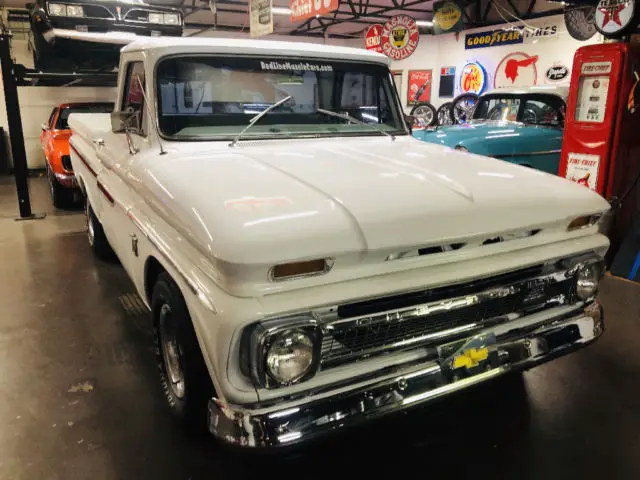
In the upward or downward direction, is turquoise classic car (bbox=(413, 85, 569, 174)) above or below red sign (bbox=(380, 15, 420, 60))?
below

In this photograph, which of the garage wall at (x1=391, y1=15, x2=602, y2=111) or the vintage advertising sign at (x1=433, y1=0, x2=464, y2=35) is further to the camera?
the garage wall at (x1=391, y1=15, x2=602, y2=111)

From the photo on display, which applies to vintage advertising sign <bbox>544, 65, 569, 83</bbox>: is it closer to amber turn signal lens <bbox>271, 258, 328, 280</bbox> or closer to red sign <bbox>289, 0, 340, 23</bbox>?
red sign <bbox>289, 0, 340, 23</bbox>

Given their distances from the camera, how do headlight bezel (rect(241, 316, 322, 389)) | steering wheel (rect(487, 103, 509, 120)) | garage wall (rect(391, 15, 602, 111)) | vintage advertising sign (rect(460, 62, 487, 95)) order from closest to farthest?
headlight bezel (rect(241, 316, 322, 389))
steering wheel (rect(487, 103, 509, 120))
garage wall (rect(391, 15, 602, 111))
vintage advertising sign (rect(460, 62, 487, 95))

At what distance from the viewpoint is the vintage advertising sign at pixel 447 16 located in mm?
11359

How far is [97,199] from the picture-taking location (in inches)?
155

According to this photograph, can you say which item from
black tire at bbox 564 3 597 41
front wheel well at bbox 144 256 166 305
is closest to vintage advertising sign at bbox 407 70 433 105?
black tire at bbox 564 3 597 41

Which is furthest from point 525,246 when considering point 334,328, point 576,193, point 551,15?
point 551,15

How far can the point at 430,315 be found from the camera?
6.50ft

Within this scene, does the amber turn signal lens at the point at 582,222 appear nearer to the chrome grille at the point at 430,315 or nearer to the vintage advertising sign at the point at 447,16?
the chrome grille at the point at 430,315

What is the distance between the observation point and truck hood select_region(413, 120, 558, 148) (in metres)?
6.49

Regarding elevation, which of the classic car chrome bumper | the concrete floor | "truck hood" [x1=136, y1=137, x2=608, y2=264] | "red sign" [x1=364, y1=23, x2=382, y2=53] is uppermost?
"red sign" [x1=364, y1=23, x2=382, y2=53]

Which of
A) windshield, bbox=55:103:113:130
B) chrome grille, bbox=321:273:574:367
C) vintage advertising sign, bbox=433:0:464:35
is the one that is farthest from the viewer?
vintage advertising sign, bbox=433:0:464:35

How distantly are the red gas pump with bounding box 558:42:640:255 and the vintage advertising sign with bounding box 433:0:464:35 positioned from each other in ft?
24.0

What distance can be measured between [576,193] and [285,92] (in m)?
1.71
